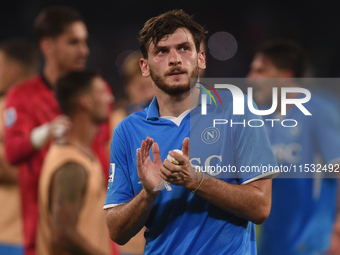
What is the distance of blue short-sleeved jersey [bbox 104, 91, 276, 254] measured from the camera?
68.1 inches

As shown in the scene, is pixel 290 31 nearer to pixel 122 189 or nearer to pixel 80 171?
pixel 80 171

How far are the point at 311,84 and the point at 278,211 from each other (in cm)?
173

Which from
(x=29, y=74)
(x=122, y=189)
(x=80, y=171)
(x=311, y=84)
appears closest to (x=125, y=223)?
(x=122, y=189)

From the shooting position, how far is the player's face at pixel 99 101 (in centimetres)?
433

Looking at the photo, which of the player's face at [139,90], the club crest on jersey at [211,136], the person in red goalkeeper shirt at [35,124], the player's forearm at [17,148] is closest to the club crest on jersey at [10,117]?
the person in red goalkeeper shirt at [35,124]

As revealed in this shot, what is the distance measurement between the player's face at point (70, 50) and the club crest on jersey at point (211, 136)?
9.66ft

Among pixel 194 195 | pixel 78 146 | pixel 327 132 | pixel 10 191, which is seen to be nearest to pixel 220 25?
pixel 327 132

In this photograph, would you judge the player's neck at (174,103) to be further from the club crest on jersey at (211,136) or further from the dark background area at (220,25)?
the dark background area at (220,25)

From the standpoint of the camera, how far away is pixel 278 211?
387 centimetres

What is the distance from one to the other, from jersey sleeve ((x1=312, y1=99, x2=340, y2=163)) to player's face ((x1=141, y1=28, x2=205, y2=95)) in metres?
2.14

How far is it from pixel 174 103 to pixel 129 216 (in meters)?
0.52

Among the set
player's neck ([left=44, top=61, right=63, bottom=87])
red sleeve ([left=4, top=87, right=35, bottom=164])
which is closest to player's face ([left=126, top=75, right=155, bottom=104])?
player's neck ([left=44, top=61, right=63, bottom=87])

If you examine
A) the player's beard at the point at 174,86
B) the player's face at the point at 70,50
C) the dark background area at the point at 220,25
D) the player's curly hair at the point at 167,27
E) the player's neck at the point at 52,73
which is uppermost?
the dark background area at the point at 220,25

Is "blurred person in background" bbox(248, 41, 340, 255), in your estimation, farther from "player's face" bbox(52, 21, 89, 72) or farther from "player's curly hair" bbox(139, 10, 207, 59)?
"player's curly hair" bbox(139, 10, 207, 59)
